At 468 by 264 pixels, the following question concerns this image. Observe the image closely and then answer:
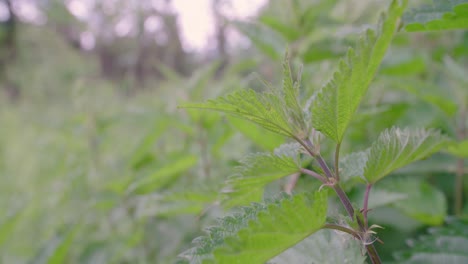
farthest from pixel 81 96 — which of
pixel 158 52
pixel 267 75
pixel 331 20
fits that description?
pixel 158 52

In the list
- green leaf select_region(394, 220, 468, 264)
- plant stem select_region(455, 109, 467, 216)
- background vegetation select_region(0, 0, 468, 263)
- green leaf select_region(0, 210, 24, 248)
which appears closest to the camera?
green leaf select_region(394, 220, 468, 264)

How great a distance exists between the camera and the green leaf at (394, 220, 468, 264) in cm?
44

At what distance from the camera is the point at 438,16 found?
13.2 inches

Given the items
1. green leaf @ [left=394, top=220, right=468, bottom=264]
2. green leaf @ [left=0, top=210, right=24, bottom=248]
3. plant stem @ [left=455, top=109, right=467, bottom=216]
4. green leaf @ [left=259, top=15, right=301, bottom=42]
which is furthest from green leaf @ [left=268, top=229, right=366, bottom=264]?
green leaf @ [left=0, top=210, right=24, bottom=248]

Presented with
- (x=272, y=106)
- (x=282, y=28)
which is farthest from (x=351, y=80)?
(x=282, y=28)

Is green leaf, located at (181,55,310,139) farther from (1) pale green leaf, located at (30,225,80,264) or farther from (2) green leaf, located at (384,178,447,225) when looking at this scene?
(1) pale green leaf, located at (30,225,80,264)

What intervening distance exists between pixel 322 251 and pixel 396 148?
12 centimetres

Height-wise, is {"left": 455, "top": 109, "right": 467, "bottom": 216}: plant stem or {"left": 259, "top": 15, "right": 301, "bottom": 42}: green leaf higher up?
{"left": 259, "top": 15, "right": 301, "bottom": 42}: green leaf

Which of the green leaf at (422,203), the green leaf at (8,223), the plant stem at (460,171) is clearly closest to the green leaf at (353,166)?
the green leaf at (422,203)

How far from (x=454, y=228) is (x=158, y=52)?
14.7ft

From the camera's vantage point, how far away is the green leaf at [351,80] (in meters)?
0.28

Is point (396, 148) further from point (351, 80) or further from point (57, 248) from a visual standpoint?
point (57, 248)

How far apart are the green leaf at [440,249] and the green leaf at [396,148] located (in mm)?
167

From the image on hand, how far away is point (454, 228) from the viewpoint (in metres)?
0.47
